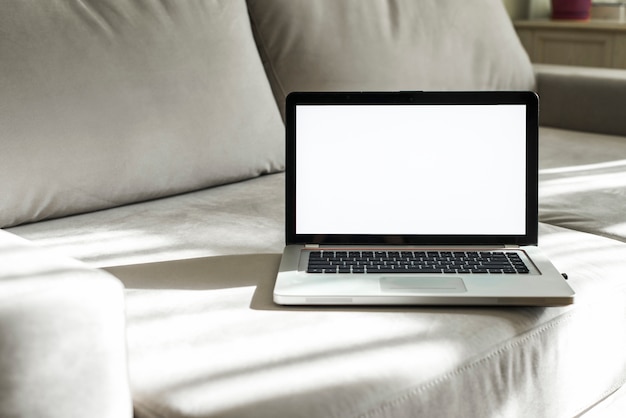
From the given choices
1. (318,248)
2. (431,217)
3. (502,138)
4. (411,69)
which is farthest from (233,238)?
(411,69)

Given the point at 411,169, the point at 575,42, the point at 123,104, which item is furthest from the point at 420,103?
A: the point at 575,42

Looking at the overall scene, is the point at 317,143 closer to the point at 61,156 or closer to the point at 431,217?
the point at 431,217

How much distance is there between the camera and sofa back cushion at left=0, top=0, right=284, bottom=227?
46.3 inches

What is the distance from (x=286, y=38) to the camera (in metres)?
1.61

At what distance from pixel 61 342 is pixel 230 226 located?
1.94 feet

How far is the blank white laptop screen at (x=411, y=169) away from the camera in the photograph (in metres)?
1.09

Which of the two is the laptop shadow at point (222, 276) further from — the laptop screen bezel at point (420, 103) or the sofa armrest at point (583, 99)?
the sofa armrest at point (583, 99)

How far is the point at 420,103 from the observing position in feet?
3.68

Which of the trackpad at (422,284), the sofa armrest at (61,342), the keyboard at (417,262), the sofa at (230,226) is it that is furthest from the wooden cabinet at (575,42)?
the sofa armrest at (61,342)

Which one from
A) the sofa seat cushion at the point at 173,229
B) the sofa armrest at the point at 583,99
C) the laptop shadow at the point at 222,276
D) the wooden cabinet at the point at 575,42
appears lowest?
the wooden cabinet at the point at 575,42

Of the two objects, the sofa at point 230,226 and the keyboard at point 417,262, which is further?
the keyboard at point 417,262

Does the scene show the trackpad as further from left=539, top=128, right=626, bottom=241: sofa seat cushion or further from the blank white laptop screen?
left=539, top=128, right=626, bottom=241: sofa seat cushion

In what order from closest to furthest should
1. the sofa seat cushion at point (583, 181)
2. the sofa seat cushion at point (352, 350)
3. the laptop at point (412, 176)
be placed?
the sofa seat cushion at point (352, 350)
the laptop at point (412, 176)
the sofa seat cushion at point (583, 181)

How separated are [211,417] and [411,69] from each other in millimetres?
1200
